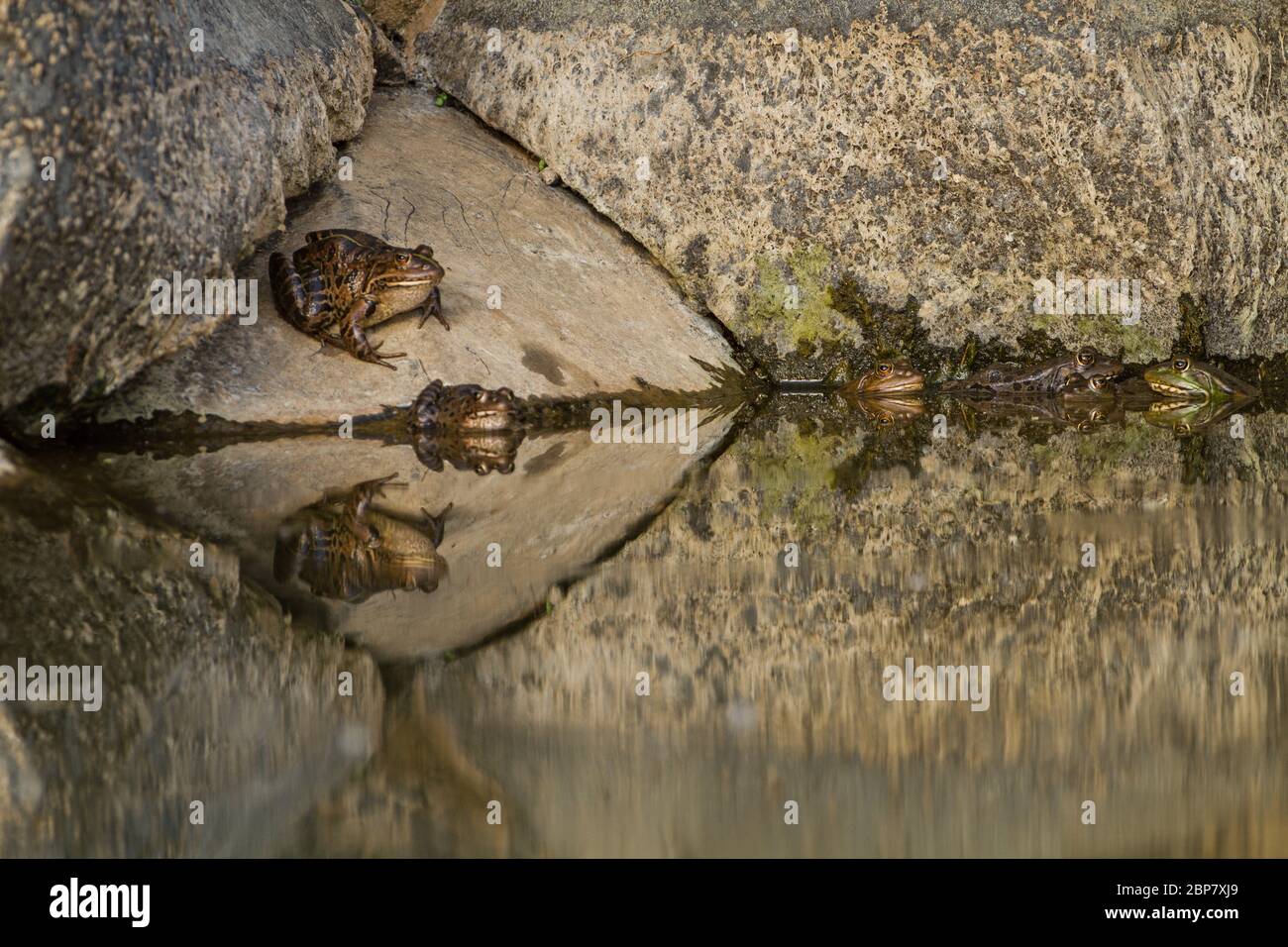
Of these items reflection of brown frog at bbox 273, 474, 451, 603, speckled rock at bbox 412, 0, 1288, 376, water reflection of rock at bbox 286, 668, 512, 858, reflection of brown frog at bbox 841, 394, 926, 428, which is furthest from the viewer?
speckled rock at bbox 412, 0, 1288, 376

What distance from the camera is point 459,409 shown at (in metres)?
8.90

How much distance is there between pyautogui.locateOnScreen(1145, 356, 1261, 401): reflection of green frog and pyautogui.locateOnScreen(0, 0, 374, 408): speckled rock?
6.58 m

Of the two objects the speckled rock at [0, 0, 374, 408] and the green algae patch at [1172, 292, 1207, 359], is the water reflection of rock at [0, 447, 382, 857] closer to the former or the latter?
the speckled rock at [0, 0, 374, 408]

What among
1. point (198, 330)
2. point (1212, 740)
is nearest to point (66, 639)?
point (1212, 740)

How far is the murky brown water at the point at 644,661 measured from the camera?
3061 millimetres

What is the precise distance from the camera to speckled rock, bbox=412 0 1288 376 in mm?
10820

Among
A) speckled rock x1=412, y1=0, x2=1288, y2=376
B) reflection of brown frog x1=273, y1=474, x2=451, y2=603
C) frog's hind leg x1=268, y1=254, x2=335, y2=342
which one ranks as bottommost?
reflection of brown frog x1=273, y1=474, x2=451, y2=603

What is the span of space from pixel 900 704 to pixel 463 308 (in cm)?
666

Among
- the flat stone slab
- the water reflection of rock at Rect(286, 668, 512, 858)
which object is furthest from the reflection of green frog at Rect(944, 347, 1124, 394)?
the water reflection of rock at Rect(286, 668, 512, 858)

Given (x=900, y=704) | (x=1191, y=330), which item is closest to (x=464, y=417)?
(x=900, y=704)

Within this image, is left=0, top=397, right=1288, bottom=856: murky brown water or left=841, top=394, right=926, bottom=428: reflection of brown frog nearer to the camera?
left=0, top=397, right=1288, bottom=856: murky brown water

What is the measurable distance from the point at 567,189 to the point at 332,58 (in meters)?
2.19

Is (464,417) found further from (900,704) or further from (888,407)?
(900,704)

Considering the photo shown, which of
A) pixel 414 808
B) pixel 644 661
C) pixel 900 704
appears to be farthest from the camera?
pixel 644 661
